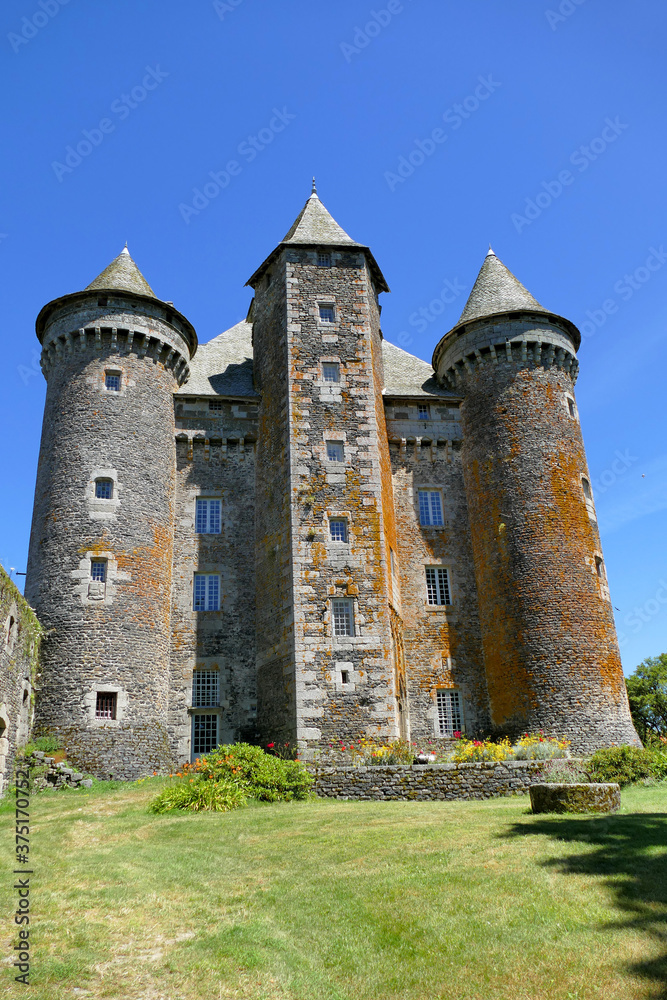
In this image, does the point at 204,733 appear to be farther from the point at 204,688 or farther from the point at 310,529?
the point at 310,529

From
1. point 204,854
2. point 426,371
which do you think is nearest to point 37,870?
point 204,854

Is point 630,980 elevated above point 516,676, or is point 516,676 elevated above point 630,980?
point 516,676

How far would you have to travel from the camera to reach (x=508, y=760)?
18.8 m

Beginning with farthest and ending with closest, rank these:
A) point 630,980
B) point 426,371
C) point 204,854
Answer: point 426,371 → point 204,854 → point 630,980

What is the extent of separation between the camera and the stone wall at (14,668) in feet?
61.5

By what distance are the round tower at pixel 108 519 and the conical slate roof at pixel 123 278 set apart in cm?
7

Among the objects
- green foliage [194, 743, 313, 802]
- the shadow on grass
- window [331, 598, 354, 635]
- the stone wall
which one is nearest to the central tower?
window [331, 598, 354, 635]

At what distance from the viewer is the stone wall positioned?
61.5ft

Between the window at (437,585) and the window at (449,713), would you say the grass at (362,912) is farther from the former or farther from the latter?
the window at (437,585)

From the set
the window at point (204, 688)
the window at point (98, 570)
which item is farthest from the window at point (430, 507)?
the window at point (98, 570)

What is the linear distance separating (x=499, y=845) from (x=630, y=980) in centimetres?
421

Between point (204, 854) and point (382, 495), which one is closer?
point (204, 854)

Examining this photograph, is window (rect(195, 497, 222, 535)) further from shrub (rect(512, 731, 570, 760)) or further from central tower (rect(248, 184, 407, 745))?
shrub (rect(512, 731, 570, 760))

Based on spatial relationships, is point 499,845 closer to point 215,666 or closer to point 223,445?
point 215,666
